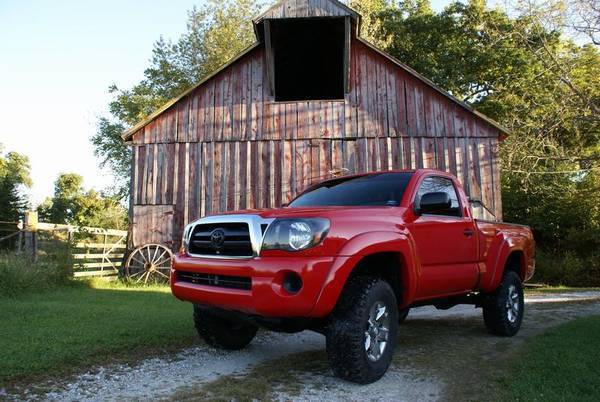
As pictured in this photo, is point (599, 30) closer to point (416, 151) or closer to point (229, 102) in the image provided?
point (416, 151)

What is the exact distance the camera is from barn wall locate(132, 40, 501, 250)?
13.9 meters

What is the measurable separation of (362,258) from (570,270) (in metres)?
18.2

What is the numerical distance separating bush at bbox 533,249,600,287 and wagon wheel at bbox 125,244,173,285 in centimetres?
1488

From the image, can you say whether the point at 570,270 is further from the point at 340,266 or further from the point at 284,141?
the point at 340,266

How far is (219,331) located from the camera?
5.24 meters

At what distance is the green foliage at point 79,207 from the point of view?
42.4 meters

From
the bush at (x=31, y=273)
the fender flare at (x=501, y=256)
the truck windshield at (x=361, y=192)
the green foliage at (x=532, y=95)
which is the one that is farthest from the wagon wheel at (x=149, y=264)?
the green foliage at (x=532, y=95)

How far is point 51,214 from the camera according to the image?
5184 cm

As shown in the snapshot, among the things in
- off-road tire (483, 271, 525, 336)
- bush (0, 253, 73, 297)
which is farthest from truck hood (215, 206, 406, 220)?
bush (0, 253, 73, 297)

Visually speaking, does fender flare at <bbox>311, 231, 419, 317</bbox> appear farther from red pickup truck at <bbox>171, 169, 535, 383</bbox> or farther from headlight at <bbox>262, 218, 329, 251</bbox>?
headlight at <bbox>262, 218, 329, 251</bbox>

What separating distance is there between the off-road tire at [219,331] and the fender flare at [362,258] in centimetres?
157

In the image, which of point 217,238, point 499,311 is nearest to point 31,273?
point 217,238

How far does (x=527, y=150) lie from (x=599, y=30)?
217 inches

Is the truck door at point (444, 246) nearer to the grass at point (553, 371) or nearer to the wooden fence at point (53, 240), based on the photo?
the grass at point (553, 371)
